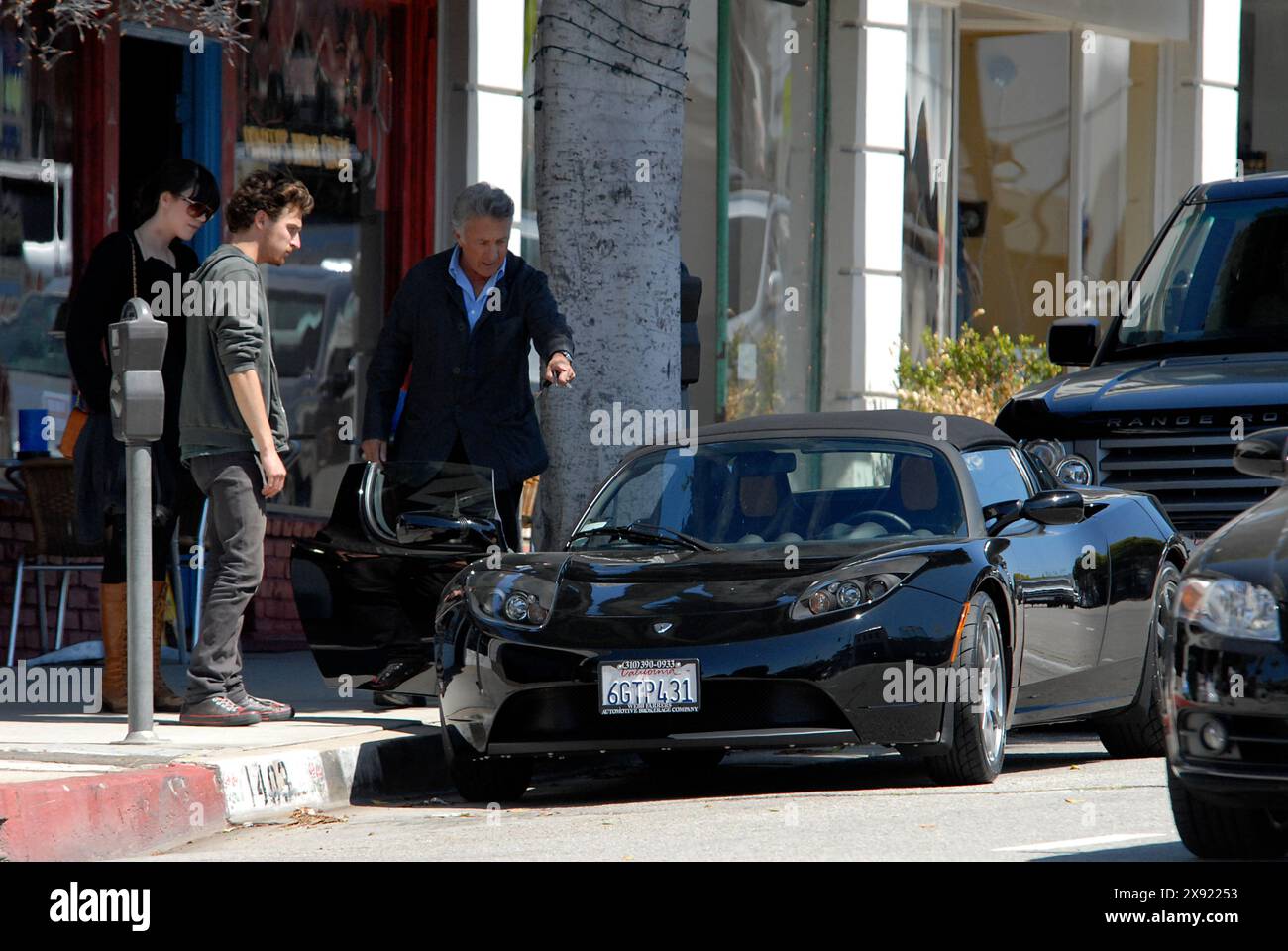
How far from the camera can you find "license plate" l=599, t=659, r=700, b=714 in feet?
24.6

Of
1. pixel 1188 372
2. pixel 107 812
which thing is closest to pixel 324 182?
pixel 1188 372

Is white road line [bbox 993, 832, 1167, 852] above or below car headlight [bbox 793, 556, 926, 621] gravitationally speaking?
below

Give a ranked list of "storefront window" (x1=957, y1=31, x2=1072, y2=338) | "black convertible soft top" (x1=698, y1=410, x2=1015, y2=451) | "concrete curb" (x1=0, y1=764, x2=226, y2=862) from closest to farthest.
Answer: "concrete curb" (x1=0, y1=764, x2=226, y2=862) < "black convertible soft top" (x1=698, y1=410, x2=1015, y2=451) < "storefront window" (x1=957, y1=31, x2=1072, y2=338)

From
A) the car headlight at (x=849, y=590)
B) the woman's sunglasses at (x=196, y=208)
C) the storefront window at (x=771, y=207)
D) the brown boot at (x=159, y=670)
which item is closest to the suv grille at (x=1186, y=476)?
the car headlight at (x=849, y=590)

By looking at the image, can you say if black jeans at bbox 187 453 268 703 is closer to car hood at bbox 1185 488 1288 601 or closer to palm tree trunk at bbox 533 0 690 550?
palm tree trunk at bbox 533 0 690 550

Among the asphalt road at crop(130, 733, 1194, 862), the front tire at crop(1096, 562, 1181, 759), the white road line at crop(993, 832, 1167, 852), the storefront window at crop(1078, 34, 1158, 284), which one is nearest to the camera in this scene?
the white road line at crop(993, 832, 1167, 852)

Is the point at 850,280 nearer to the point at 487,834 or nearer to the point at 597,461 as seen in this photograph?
the point at 597,461

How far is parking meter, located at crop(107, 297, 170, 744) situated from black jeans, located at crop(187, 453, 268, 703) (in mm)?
684

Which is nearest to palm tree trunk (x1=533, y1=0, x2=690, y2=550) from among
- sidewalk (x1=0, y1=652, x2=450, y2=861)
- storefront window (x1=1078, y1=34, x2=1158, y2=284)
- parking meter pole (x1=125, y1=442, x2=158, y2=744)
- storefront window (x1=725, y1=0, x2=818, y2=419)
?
sidewalk (x1=0, y1=652, x2=450, y2=861)

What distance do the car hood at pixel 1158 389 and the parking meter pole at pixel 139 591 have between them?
4.35 metres

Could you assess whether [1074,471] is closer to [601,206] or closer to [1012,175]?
[601,206]
